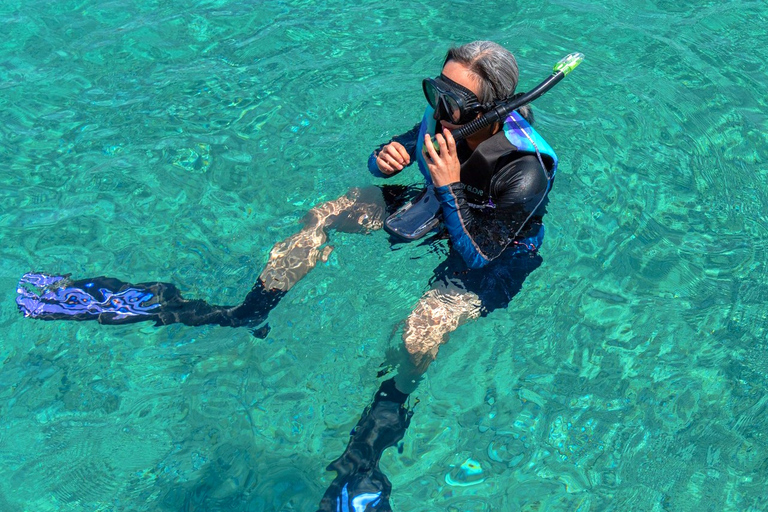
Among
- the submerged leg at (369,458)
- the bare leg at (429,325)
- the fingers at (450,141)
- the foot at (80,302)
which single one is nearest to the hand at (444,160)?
the fingers at (450,141)

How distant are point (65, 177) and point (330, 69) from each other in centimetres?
228

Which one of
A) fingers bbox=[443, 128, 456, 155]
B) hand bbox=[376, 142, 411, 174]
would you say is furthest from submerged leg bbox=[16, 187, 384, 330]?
fingers bbox=[443, 128, 456, 155]

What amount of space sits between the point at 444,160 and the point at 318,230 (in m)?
1.03

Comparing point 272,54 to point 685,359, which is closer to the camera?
point 685,359

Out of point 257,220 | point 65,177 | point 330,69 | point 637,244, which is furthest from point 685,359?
point 65,177

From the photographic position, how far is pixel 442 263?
3703 mm

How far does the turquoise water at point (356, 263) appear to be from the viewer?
3311mm

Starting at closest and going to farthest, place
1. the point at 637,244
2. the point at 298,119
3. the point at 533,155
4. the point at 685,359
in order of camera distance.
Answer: the point at 533,155 → the point at 685,359 → the point at 637,244 → the point at 298,119

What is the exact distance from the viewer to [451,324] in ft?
11.4

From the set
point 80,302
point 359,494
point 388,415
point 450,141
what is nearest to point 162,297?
point 80,302

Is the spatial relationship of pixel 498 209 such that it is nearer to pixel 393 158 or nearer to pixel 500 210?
pixel 500 210

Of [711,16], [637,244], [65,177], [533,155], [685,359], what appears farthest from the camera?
[711,16]

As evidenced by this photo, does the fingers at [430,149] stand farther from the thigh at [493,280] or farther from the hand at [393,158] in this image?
the thigh at [493,280]

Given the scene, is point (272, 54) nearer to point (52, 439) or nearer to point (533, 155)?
point (533, 155)
